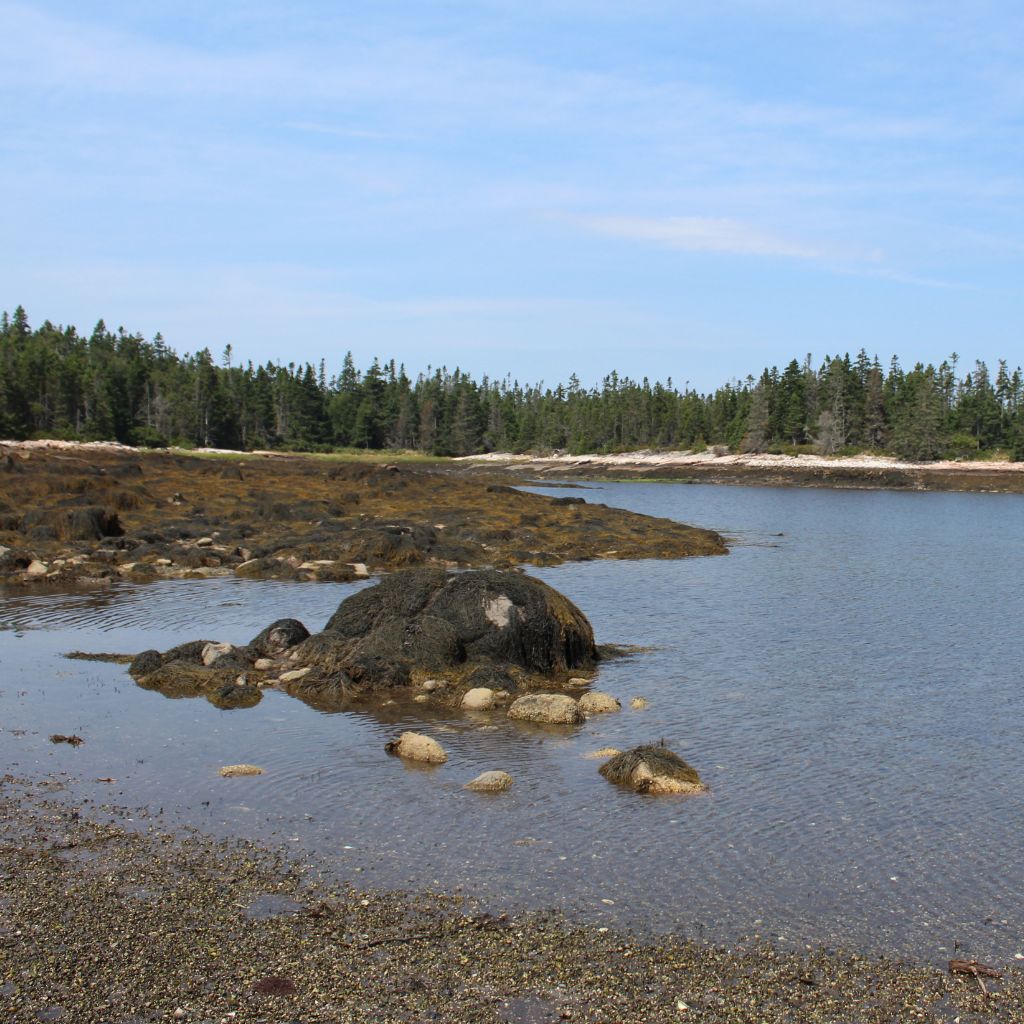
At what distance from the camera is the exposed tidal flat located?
10.0 m

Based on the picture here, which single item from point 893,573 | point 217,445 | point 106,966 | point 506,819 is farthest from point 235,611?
point 217,445

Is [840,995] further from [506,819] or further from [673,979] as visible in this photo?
[506,819]

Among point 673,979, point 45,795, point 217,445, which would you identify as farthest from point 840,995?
point 217,445

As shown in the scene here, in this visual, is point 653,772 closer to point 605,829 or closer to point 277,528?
point 605,829

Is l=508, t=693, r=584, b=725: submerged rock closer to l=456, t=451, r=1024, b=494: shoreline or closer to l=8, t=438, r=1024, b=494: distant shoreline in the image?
l=8, t=438, r=1024, b=494: distant shoreline

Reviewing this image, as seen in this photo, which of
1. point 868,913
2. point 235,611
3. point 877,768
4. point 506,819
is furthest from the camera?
point 235,611

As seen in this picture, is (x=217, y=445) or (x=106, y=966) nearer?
(x=106, y=966)

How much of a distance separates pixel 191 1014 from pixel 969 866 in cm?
1012

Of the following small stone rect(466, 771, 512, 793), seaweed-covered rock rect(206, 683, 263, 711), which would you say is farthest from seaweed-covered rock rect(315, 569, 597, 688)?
small stone rect(466, 771, 512, 793)

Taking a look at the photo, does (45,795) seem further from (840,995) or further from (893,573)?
(893,573)

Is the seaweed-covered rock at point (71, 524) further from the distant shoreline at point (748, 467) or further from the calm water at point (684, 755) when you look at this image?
the distant shoreline at point (748, 467)

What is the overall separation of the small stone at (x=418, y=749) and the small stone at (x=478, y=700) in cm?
318

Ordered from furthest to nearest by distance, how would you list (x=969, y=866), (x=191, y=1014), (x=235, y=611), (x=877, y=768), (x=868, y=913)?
(x=235, y=611), (x=877, y=768), (x=969, y=866), (x=868, y=913), (x=191, y=1014)

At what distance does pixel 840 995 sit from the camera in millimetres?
9961
